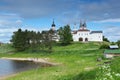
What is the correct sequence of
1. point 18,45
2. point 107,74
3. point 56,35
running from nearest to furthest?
point 107,74 < point 18,45 < point 56,35

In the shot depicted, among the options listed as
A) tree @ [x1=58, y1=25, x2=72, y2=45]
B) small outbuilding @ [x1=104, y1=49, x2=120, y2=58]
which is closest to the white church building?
tree @ [x1=58, y1=25, x2=72, y2=45]

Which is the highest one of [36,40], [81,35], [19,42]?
[81,35]

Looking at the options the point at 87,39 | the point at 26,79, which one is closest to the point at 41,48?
the point at 87,39

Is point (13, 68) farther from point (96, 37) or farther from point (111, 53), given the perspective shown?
point (96, 37)

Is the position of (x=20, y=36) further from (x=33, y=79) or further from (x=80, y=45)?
(x=33, y=79)

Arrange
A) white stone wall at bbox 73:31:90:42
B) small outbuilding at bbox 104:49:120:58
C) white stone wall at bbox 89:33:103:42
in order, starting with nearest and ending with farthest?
small outbuilding at bbox 104:49:120:58 → white stone wall at bbox 89:33:103:42 → white stone wall at bbox 73:31:90:42

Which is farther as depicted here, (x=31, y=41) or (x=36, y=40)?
(x=31, y=41)

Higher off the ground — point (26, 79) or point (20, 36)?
point (20, 36)

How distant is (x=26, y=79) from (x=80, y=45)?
108451mm

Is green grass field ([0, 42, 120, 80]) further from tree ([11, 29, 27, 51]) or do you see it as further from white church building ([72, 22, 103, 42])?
white church building ([72, 22, 103, 42])

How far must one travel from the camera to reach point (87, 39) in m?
184

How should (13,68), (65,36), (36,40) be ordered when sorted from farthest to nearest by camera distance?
(65,36) → (36,40) → (13,68)

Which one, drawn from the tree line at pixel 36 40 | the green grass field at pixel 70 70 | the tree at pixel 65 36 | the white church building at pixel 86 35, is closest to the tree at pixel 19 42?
the tree line at pixel 36 40

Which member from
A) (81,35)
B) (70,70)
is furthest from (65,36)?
(70,70)
